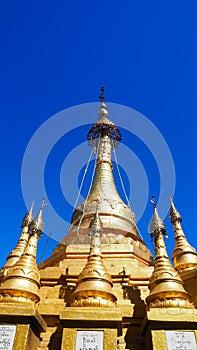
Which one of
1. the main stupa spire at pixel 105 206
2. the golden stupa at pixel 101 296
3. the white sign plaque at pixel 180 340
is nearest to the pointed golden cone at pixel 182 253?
the golden stupa at pixel 101 296

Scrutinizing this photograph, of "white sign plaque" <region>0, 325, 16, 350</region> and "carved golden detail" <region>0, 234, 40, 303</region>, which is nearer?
"white sign plaque" <region>0, 325, 16, 350</region>

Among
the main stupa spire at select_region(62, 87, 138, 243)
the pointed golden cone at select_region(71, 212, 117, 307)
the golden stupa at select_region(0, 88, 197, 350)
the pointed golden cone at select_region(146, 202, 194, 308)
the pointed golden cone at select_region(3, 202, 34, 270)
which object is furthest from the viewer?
the main stupa spire at select_region(62, 87, 138, 243)

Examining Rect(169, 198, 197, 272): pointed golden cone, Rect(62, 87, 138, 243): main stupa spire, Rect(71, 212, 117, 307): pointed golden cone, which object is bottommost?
Rect(71, 212, 117, 307): pointed golden cone

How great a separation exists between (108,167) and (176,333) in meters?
14.3

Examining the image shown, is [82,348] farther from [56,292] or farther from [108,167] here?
[108,167]

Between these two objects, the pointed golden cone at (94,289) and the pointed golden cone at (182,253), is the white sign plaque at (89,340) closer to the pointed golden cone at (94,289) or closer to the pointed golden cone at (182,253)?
the pointed golden cone at (94,289)

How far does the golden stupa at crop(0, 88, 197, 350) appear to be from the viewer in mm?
6902

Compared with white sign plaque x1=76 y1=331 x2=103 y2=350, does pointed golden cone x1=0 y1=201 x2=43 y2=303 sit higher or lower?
higher

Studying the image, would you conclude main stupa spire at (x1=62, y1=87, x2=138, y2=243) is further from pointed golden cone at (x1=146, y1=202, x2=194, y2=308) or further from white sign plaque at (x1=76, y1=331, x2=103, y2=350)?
white sign plaque at (x1=76, y1=331, x2=103, y2=350)

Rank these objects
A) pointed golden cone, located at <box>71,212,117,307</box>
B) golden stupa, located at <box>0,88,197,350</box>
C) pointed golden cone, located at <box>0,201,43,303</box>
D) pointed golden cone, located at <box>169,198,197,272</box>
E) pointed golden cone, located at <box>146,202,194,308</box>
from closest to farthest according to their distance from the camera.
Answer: golden stupa, located at <box>0,88,197,350</box>, pointed golden cone, located at <box>71,212,117,307</box>, pointed golden cone, located at <box>146,202,194,308</box>, pointed golden cone, located at <box>0,201,43,303</box>, pointed golden cone, located at <box>169,198,197,272</box>

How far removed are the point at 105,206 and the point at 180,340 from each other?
9913 mm

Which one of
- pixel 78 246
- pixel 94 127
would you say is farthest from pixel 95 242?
pixel 94 127

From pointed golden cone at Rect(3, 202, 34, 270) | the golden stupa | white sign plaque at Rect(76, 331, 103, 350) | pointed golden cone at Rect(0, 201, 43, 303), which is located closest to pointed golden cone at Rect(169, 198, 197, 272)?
the golden stupa

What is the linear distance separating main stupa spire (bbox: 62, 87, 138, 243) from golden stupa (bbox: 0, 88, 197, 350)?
1.98 ft
